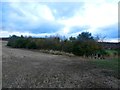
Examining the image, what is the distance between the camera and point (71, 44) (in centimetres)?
2119

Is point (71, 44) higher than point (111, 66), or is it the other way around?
point (71, 44)

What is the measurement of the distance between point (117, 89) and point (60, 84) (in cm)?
171

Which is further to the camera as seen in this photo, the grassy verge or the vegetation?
the vegetation

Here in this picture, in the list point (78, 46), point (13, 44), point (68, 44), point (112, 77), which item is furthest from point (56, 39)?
point (112, 77)

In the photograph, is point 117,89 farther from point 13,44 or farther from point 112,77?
point 13,44

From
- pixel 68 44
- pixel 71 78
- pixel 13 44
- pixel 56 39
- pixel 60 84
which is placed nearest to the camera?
pixel 60 84

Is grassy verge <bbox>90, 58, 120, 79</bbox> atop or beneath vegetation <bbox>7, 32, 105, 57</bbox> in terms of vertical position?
beneath

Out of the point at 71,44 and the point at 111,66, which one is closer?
the point at 111,66

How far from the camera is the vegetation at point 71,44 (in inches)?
760

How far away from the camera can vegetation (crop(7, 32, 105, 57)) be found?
19.3 meters

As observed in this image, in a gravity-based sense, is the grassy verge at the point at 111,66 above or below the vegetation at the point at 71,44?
below

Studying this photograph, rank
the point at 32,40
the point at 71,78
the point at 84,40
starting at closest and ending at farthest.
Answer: the point at 71,78 → the point at 84,40 → the point at 32,40

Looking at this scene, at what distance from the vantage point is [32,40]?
29.1m

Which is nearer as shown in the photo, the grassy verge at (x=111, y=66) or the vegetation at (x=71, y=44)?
the grassy verge at (x=111, y=66)
